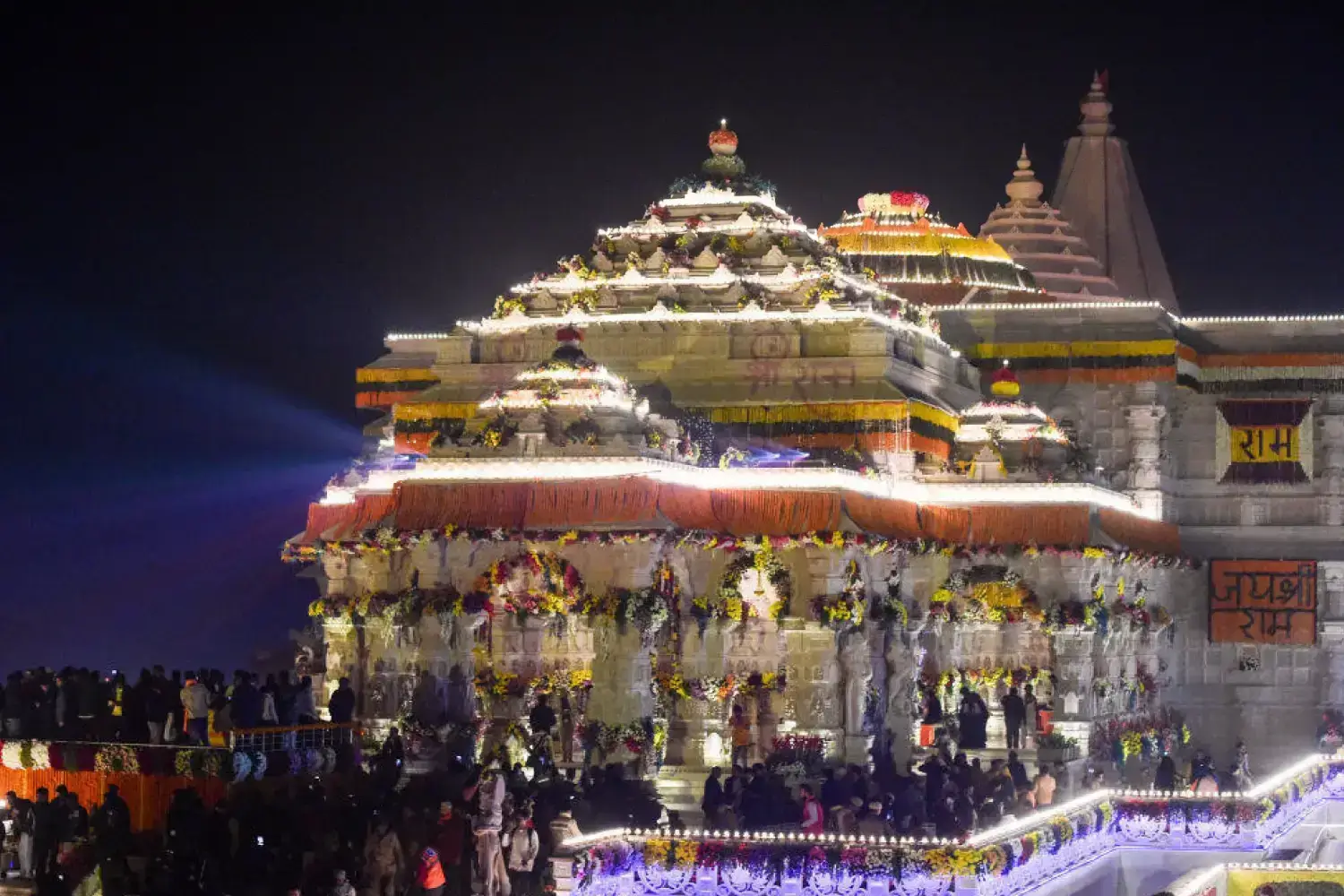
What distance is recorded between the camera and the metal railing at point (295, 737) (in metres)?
35.7

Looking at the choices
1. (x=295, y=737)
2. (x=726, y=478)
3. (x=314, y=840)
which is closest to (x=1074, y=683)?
(x=726, y=478)

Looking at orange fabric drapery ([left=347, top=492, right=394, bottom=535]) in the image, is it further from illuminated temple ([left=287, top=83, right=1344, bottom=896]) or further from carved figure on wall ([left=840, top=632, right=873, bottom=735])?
carved figure on wall ([left=840, top=632, right=873, bottom=735])

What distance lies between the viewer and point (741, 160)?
52.8m

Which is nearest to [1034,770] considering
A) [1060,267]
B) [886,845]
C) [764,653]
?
[764,653]

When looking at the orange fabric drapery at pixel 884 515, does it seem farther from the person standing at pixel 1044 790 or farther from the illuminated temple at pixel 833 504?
the person standing at pixel 1044 790

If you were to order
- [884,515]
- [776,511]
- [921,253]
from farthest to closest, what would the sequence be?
1. [921,253]
2. [884,515]
3. [776,511]

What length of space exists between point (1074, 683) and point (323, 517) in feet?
39.3

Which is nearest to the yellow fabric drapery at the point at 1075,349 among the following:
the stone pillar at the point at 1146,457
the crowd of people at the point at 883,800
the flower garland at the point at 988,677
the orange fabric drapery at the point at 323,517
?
the stone pillar at the point at 1146,457

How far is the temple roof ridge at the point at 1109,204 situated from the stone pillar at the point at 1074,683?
15510mm

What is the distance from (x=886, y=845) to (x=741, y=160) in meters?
22.9

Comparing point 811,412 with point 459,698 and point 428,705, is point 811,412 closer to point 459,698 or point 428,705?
point 459,698

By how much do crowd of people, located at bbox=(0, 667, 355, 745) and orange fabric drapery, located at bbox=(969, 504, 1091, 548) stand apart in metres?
13.8

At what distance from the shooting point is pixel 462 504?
147ft

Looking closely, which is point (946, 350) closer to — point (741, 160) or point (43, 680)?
point (741, 160)
